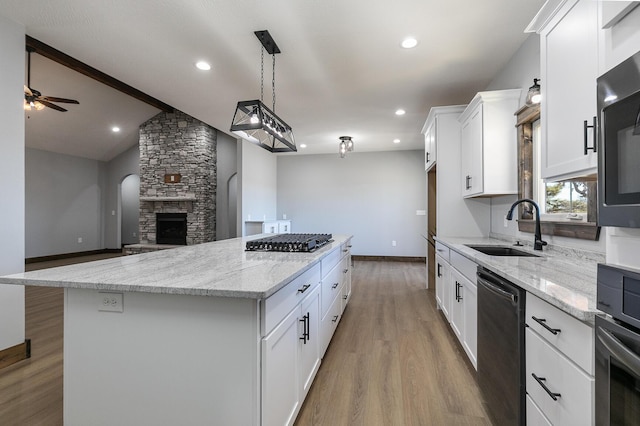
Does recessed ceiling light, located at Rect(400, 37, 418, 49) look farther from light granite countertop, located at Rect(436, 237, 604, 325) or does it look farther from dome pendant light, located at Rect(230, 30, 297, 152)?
light granite countertop, located at Rect(436, 237, 604, 325)

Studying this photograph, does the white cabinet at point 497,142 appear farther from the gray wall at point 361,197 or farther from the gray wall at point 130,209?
the gray wall at point 130,209

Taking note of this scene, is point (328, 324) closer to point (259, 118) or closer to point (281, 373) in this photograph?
point (281, 373)

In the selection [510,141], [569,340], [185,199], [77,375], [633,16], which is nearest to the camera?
[633,16]

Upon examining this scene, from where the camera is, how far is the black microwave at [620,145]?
0.77 meters

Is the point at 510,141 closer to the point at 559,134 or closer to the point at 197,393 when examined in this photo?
the point at 559,134

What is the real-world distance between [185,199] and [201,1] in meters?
4.98

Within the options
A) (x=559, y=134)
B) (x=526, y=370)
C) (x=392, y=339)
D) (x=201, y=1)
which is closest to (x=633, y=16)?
(x=559, y=134)

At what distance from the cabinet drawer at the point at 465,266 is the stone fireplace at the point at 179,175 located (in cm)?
539

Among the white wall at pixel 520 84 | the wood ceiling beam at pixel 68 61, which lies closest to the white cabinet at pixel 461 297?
the white wall at pixel 520 84

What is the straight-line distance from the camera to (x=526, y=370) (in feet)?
4.27

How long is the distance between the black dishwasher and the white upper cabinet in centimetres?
65

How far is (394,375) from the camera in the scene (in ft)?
7.29

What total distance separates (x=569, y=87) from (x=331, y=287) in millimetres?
2072

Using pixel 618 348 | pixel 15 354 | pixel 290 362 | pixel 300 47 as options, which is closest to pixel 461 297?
pixel 290 362
